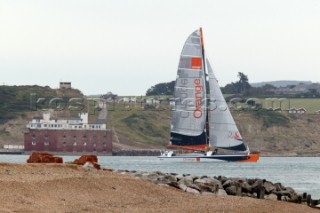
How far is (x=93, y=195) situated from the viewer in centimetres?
2598

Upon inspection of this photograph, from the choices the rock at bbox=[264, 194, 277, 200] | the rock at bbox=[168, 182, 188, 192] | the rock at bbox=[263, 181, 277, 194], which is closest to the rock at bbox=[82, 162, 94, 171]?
the rock at bbox=[168, 182, 188, 192]

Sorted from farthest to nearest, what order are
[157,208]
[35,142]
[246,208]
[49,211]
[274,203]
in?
[35,142], [274,203], [246,208], [157,208], [49,211]

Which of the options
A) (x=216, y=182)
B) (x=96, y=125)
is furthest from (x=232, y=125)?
(x=96, y=125)

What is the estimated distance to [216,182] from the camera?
113 feet

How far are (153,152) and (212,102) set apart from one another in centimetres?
8157

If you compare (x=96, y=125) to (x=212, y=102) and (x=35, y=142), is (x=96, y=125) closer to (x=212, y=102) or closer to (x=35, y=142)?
(x=35, y=142)

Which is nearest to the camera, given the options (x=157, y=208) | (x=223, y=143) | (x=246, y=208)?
(x=157, y=208)

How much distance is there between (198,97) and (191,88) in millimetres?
1220

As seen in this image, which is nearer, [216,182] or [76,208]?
[76,208]

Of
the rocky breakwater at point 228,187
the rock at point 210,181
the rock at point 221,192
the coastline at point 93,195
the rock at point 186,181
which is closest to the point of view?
the coastline at point 93,195

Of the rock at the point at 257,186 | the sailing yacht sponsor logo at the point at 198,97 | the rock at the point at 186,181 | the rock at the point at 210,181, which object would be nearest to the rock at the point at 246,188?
the rock at the point at 257,186

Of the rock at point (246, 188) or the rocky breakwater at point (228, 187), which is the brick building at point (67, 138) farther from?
the rock at point (246, 188)

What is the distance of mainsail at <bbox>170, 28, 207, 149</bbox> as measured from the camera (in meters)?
99.2

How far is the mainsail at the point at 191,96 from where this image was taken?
326ft
